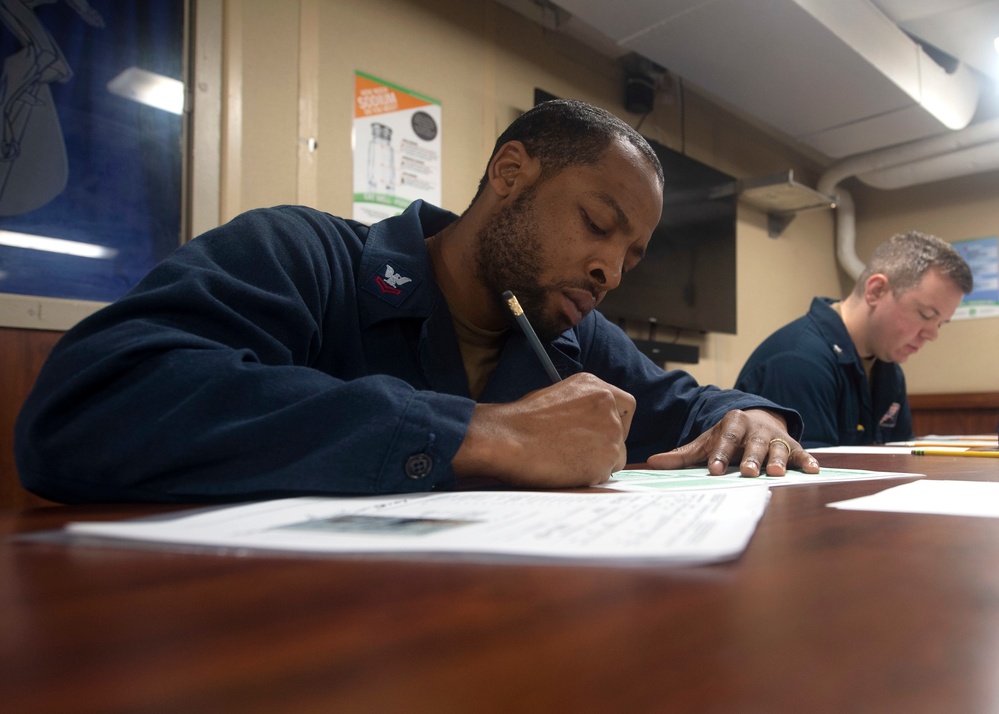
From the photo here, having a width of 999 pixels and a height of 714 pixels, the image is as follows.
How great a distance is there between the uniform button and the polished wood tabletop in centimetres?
22

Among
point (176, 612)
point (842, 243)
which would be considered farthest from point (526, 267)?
Answer: point (842, 243)

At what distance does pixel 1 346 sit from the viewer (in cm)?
130

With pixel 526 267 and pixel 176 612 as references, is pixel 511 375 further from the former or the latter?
pixel 176 612

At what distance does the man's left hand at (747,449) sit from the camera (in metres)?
0.80

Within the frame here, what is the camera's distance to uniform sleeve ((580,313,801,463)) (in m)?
1.17

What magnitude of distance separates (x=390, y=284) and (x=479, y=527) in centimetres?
61

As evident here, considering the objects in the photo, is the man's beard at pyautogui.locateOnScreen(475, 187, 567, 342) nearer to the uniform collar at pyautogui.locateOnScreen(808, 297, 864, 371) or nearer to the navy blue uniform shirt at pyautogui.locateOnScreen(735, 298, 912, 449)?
the navy blue uniform shirt at pyautogui.locateOnScreen(735, 298, 912, 449)

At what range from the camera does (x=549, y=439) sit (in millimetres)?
600

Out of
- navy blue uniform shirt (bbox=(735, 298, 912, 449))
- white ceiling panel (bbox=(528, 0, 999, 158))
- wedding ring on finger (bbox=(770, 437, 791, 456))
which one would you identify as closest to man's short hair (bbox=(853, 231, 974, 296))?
navy blue uniform shirt (bbox=(735, 298, 912, 449))

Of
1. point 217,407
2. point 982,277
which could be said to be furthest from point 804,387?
point 982,277

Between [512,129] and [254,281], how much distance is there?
624mm

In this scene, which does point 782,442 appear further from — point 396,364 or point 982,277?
point 982,277

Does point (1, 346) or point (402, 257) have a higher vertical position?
point (402, 257)

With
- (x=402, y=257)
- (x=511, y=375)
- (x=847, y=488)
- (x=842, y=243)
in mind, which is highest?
(x=842, y=243)
